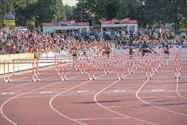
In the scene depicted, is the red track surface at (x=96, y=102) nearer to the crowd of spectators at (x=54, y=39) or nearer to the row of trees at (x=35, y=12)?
the crowd of spectators at (x=54, y=39)

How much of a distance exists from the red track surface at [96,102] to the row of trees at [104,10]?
50.2 meters

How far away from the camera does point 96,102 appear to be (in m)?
19.2

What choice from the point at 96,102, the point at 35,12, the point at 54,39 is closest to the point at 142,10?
the point at 35,12

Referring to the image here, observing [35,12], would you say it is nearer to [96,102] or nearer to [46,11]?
[46,11]

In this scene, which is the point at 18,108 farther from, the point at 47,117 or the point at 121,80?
the point at 121,80

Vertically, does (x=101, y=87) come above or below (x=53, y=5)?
below

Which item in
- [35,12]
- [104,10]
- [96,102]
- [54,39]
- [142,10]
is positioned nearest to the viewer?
[96,102]

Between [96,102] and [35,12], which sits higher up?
[35,12]

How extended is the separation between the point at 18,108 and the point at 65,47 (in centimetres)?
3419

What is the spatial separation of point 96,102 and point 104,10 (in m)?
81.2

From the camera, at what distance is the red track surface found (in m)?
15.1

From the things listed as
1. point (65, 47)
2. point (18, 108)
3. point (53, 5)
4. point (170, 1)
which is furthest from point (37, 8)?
point (18, 108)

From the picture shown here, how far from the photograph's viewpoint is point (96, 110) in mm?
17094

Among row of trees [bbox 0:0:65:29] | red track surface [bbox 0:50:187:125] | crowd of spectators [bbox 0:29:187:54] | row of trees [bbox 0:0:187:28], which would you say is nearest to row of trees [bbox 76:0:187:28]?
row of trees [bbox 0:0:187:28]
